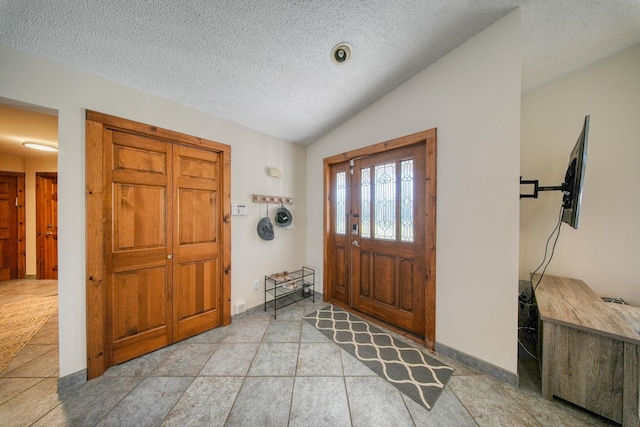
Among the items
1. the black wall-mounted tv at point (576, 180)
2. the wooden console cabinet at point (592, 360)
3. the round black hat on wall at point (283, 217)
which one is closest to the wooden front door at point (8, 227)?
the round black hat on wall at point (283, 217)

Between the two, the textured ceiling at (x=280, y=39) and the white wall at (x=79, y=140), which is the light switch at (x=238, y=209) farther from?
the textured ceiling at (x=280, y=39)

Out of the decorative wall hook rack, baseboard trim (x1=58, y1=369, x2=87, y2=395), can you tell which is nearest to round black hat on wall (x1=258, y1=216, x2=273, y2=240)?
the decorative wall hook rack

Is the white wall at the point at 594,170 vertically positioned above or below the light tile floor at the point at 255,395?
above

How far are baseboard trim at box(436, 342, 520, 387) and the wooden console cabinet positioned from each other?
0.57 ft

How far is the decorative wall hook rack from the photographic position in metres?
2.60

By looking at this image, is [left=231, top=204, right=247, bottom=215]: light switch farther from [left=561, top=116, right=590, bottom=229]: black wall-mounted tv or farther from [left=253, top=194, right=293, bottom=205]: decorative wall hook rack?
[left=561, top=116, right=590, bottom=229]: black wall-mounted tv

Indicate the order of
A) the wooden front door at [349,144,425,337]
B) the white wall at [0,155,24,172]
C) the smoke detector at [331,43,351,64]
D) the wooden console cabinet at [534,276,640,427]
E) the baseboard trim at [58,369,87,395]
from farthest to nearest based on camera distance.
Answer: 1. the white wall at [0,155,24,172]
2. the wooden front door at [349,144,425,337]
3. the smoke detector at [331,43,351,64]
4. the baseboard trim at [58,369,87,395]
5. the wooden console cabinet at [534,276,640,427]

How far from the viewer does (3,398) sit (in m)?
1.41

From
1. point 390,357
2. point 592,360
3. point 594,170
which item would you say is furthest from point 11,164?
point 594,170

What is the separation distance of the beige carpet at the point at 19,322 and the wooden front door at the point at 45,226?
1.32m

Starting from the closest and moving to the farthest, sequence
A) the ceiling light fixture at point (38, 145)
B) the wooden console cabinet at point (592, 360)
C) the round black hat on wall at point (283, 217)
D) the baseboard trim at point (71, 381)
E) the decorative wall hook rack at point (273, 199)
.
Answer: the wooden console cabinet at point (592, 360) → the baseboard trim at point (71, 381) → the decorative wall hook rack at point (273, 199) → the round black hat on wall at point (283, 217) → the ceiling light fixture at point (38, 145)

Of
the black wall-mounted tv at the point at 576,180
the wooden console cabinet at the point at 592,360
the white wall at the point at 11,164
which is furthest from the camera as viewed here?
the white wall at the point at 11,164

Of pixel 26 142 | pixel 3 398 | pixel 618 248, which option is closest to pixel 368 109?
pixel 618 248

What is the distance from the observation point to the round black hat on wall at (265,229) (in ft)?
8.67
